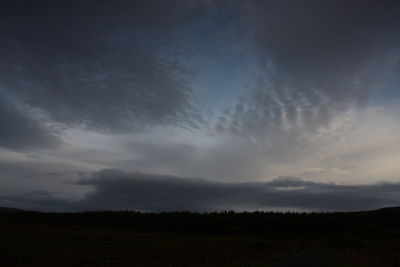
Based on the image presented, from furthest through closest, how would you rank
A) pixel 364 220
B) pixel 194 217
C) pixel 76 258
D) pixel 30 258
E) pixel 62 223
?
1. pixel 62 223
2. pixel 194 217
3. pixel 364 220
4. pixel 76 258
5. pixel 30 258

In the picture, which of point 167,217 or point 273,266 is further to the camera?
point 167,217

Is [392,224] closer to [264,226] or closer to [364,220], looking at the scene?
[364,220]

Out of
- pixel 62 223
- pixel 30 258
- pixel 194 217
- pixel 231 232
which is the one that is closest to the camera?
pixel 30 258

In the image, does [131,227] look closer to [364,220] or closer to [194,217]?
[194,217]

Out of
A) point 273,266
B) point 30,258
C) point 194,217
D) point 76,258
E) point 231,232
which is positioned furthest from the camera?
point 194,217

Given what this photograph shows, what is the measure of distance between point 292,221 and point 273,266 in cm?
12753

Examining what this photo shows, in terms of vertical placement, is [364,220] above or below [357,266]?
above

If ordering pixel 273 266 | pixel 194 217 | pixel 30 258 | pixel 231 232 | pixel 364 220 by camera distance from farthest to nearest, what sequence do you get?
pixel 194 217, pixel 364 220, pixel 231 232, pixel 30 258, pixel 273 266

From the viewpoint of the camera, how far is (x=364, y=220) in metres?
158

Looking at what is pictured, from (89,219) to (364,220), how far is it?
131m

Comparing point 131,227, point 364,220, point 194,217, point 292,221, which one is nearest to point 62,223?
point 131,227

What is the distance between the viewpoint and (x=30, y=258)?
48.2 metres

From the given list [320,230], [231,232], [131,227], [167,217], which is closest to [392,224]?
[320,230]

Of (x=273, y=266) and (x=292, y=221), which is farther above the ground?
(x=292, y=221)
